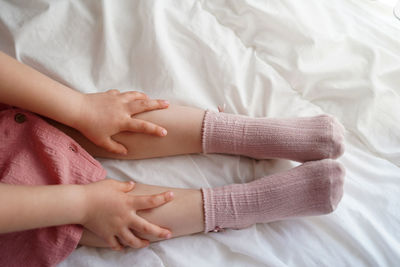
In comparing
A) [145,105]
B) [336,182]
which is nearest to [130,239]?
[145,105]

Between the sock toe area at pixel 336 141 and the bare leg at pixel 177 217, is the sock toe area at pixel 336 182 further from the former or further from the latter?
the bare leg at pixel 177 217

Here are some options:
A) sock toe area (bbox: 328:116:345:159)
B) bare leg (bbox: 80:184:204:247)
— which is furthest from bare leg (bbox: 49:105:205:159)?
sock toe area (bbox: 328:116:345:159)

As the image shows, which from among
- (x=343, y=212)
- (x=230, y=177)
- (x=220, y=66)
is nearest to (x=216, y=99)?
(x=220, y=66)

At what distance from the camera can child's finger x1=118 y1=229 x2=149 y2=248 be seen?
704 millimetres

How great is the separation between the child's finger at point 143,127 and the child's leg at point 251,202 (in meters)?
0.12

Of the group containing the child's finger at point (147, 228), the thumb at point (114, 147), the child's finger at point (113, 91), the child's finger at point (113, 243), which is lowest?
the child's finger at point (113, 243)

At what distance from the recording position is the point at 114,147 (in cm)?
77

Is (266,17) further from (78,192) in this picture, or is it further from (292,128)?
(78,192)

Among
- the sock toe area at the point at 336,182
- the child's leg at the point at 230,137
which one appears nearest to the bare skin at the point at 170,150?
the child's leg at the point at 230,137

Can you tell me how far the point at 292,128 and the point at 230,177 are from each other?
7.3 inches

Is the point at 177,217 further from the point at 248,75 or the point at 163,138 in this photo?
the point at 248,75

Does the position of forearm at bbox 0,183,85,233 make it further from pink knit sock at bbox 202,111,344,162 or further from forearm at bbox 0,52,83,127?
pink knit sock at bbox 202,111,344,162

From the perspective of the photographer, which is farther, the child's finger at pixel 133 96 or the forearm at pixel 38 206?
the child's finger at pixel 133 96

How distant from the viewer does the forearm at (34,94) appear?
0.71 meters
